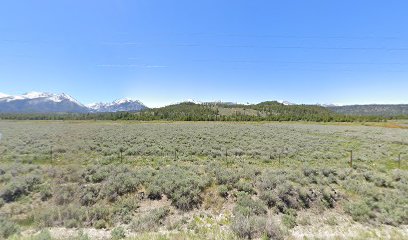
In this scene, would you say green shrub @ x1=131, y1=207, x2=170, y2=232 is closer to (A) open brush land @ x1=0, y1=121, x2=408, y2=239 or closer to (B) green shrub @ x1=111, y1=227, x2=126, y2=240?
(A) open brush land @ x1=0, y1=121, x2=408, y2=239

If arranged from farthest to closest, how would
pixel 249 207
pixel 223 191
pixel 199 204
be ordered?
pixel 223 191 < pixel 199 204 < pixel 249 207

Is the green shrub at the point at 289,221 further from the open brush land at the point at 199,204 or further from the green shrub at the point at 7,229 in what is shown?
the green shrub at the point at 7,229

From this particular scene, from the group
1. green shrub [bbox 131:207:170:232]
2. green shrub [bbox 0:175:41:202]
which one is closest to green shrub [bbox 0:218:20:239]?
green shrub [bbox 0:175:41:202]

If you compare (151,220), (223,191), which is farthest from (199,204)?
(151,220)

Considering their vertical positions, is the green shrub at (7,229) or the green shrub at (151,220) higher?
the green shrub at (7,229)

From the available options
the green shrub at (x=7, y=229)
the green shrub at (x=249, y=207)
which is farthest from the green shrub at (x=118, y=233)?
the green shrub at (x=249, y=207)

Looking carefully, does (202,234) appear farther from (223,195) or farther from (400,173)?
(400,173)

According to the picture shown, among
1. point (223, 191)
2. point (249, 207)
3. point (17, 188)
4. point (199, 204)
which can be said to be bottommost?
point (199, 204)

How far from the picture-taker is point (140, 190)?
419 inches

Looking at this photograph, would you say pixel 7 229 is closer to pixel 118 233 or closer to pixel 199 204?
pixel 118 233

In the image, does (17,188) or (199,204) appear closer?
(199,204)

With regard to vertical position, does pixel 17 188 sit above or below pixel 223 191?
above

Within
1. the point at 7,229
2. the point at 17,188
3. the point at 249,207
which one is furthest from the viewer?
the point at 17,188

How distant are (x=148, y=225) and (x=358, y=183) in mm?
11133
